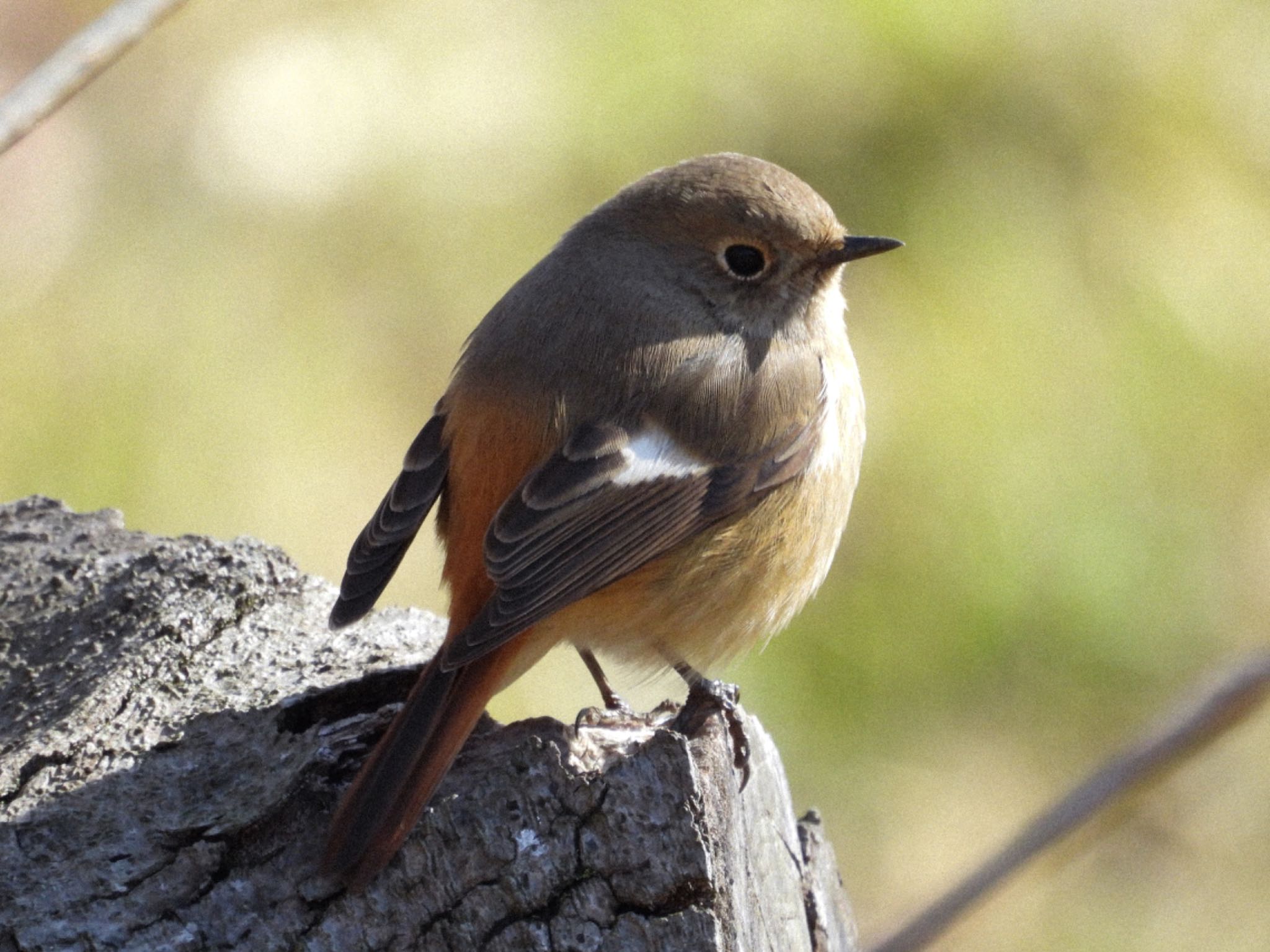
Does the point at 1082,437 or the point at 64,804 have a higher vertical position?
the point at 1082,437

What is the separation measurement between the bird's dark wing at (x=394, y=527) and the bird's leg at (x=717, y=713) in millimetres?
A: 558

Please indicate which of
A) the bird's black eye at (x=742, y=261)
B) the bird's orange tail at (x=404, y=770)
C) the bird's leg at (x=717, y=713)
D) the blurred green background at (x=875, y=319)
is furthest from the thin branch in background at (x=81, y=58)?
the blurred green background at (x=875, y=319)

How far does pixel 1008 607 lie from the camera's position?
4.88 meters

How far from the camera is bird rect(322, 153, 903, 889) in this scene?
2744 millimetres

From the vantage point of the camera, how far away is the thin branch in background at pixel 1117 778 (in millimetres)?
1737

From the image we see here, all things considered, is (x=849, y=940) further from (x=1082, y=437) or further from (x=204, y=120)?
(x=204, y=120)

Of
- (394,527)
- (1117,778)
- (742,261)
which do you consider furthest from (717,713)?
(742,261)

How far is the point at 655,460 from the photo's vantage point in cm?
295

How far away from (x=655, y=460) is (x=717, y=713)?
1.84 feet

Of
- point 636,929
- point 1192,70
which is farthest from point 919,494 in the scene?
point 636,929

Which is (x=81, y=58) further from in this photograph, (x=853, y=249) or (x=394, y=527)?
(x=853, y=249)

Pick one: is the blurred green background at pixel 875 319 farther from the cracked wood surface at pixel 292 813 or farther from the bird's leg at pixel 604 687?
the cracked wood surface at pixel 292 813

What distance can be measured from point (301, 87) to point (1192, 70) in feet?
9.87

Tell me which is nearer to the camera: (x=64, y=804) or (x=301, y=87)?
(x=64, y=804)
